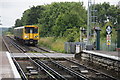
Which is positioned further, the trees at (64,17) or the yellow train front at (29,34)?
the trees at (64,17)

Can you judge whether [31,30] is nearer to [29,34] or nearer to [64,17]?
[29,34]

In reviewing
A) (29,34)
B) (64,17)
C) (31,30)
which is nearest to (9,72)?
(29,34)

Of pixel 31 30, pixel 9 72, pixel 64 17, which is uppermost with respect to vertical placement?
pixel 64 17

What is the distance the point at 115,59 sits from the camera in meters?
13.1

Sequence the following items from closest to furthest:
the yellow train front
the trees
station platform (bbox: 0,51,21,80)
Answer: station platform (bbox: 0,51,21,80), the yellow train front, the trees

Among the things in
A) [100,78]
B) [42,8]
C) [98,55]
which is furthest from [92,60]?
[42,8]

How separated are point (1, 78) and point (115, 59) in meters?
5.73

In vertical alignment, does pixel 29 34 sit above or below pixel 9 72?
above

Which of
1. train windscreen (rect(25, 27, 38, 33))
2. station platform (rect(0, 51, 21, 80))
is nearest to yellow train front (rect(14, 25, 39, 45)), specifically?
train windscreen (rect(25, 27, 38, 33))

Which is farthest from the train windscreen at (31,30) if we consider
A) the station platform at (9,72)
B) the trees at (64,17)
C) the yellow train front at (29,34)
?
the station platform at (9,72)

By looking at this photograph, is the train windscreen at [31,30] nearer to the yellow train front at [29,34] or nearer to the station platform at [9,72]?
the yellow train front at [29,34]

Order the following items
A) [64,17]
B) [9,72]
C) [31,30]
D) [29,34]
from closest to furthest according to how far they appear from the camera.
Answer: [9,72]
[29,34]
[31,30]
[64,17]

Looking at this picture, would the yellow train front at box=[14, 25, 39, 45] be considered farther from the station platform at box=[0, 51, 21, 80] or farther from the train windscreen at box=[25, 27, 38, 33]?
the station platform at box=[0, 51, 21, 80]

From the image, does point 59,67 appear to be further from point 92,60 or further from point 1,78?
point 1,78
